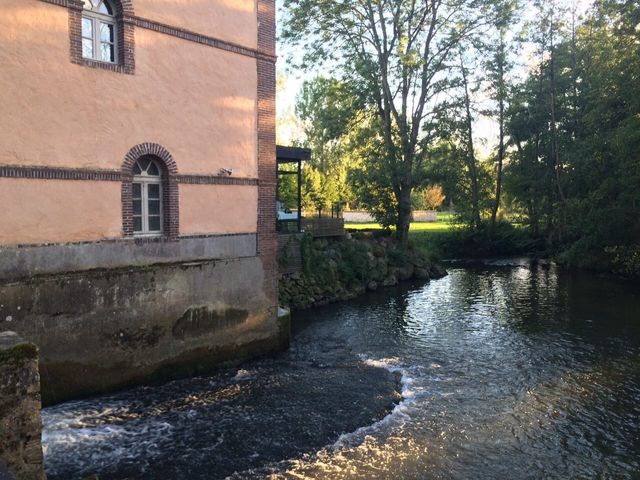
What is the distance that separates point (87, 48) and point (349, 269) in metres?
14.1

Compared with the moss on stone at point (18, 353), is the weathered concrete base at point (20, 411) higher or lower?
lower

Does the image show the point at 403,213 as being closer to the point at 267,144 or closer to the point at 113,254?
the point at 267,144

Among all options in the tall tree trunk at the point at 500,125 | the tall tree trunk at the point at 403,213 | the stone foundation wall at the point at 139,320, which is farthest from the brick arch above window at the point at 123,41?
the tall tree trunk at the point at 500,125

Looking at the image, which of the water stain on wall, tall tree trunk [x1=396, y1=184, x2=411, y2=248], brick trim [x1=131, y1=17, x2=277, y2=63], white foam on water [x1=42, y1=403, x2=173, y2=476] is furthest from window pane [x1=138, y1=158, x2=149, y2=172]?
tall tree trunk [x1=396, y1=184, x2=411, y2=248]

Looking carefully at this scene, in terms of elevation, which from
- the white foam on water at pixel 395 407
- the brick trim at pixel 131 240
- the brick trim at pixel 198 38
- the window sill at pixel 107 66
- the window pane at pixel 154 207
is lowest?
the white foam on water at pixel 395 407

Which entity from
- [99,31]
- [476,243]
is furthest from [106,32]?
[476,243]

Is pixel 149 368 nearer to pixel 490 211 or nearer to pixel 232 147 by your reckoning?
pixel 232 147

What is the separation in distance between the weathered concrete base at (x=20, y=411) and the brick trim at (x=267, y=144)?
6.92 metres

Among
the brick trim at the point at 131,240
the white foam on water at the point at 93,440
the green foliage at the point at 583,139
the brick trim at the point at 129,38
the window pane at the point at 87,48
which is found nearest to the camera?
the white foam on water at the point at 93,440

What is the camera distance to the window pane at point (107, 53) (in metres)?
9.12

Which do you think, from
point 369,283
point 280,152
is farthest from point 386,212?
point 280,152

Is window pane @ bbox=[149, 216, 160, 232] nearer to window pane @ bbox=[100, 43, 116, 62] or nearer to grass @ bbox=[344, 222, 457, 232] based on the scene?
window pane @ bbox=[100, 43, 116, 62]

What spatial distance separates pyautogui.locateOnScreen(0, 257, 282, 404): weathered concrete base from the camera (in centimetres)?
823

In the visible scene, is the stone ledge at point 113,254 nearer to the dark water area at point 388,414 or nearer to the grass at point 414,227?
the dark water area at point 388,414
